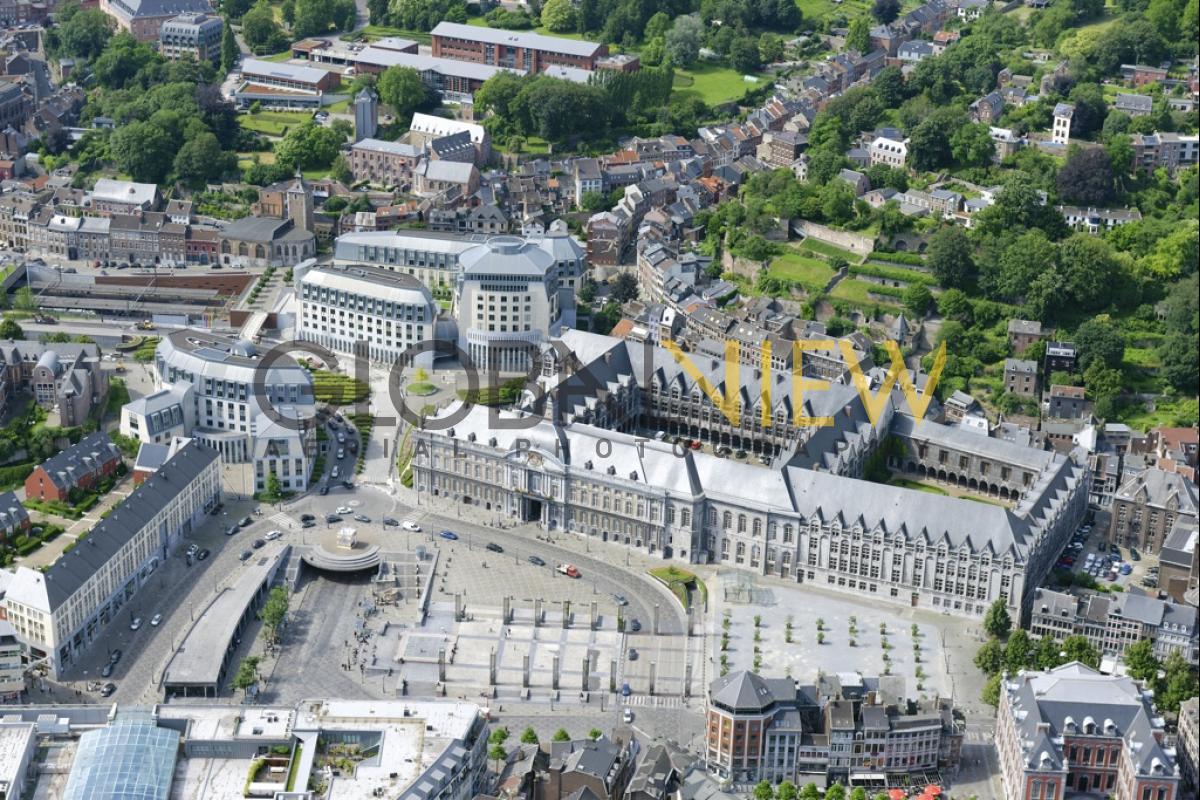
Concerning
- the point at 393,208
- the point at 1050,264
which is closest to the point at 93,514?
the point at 393,208

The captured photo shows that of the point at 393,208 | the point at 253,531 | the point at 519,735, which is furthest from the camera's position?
the point at 393,208

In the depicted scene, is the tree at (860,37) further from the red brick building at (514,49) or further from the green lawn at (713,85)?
the red brick building at (514,49)

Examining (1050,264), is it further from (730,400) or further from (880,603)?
(880,603)

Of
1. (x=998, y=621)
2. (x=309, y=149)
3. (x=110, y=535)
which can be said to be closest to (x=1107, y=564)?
(x=998, y=621)

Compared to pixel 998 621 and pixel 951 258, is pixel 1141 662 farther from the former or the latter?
pixel 951 258

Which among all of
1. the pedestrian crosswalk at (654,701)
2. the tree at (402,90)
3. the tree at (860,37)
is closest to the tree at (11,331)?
the tree at (402,90)

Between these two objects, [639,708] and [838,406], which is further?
[838,406]
